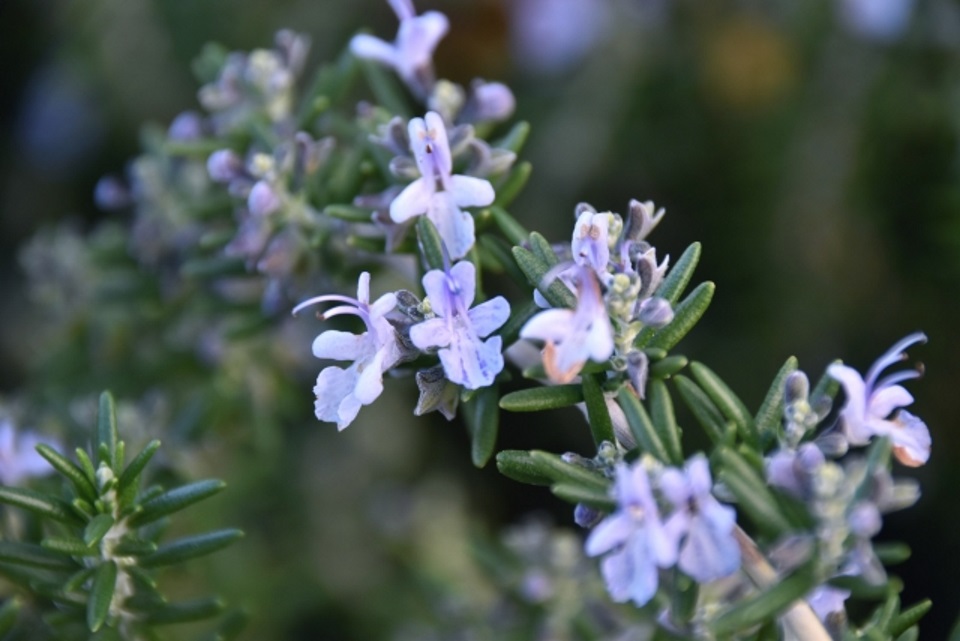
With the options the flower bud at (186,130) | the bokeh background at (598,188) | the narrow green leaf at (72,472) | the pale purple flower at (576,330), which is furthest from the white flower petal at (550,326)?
the bokeh background at (598,188)

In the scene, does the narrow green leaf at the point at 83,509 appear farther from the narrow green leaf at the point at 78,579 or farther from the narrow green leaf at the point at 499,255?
the narrow green leaf at the point at 499,255

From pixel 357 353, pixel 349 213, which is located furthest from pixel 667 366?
pixel 349 213

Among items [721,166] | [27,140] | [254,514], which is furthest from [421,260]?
[27,140]

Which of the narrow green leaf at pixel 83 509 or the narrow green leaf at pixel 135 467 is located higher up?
the narrow green leaf at pixel 135 467

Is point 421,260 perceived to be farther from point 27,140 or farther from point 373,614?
point 27,140

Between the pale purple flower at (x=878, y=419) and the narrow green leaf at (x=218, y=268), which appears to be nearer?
the pale purple flower at (x=878, y=419)

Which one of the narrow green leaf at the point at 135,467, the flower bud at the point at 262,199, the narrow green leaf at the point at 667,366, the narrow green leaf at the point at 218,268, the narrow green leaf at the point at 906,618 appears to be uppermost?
the narrow green leaf at the point at 218,268

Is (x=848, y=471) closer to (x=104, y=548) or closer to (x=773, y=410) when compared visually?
(x=773, y=410)
